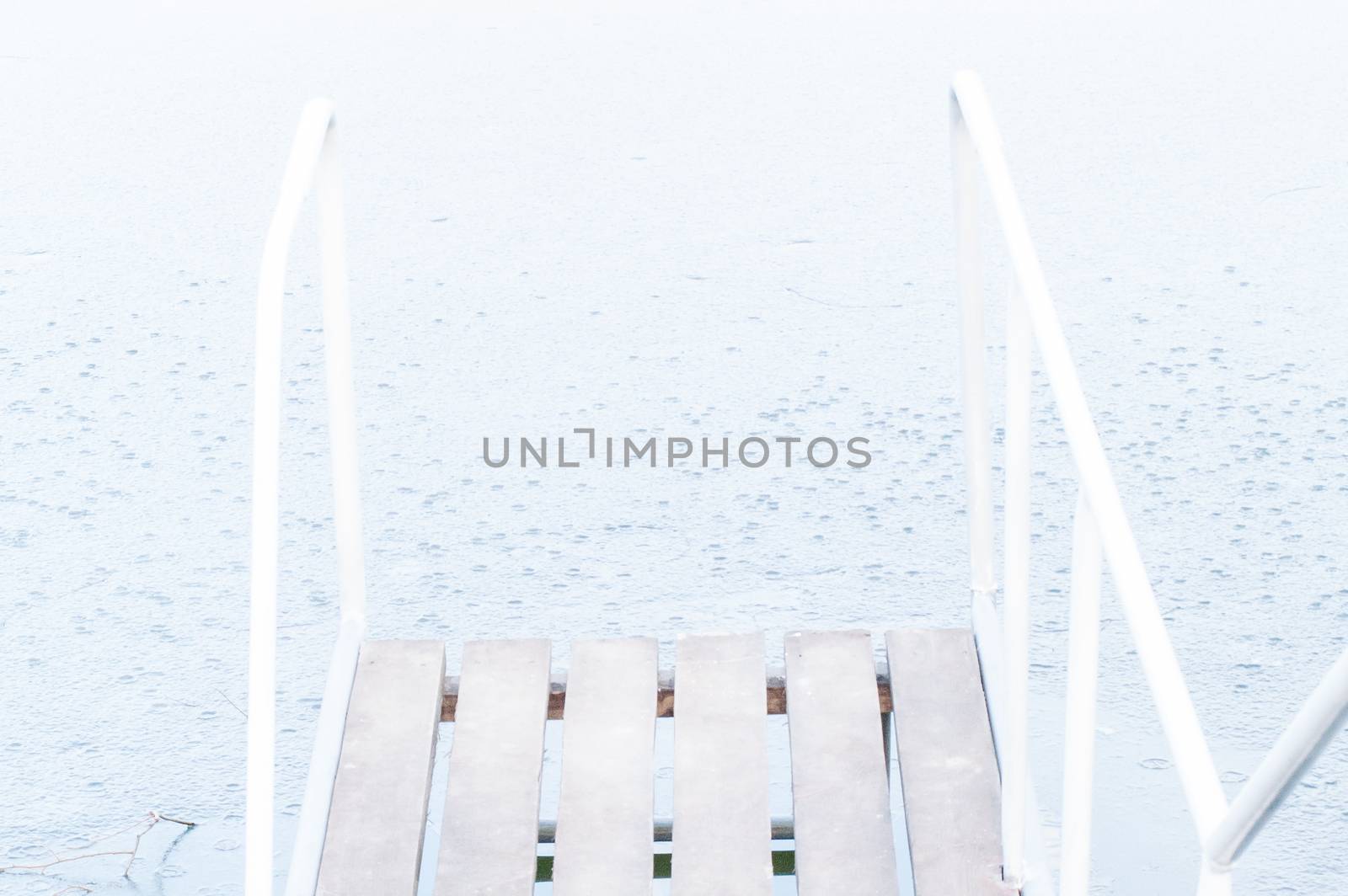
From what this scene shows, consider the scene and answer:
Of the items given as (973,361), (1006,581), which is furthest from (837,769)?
(973,361)

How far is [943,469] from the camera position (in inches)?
128

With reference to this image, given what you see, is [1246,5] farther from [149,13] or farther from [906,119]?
[149,13]

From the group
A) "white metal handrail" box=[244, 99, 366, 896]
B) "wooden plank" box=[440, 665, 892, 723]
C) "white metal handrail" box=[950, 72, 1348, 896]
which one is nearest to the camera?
"white metal handrail" box=[950, 72, 1348, 896]

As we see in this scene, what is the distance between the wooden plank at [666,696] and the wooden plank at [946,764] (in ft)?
0.15

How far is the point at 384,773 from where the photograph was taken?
2.13 metres

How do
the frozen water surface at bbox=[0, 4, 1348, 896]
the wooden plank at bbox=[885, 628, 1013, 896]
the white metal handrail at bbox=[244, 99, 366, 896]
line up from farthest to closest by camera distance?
the frozen water surface at bbox=[0, 4, 1348, 896] → the wooden plank at bbox=[885, 628, 1013, 896] → the white metal handrail at bbox=[244, 99, 366, 896]

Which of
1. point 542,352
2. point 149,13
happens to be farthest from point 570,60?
point 542,352

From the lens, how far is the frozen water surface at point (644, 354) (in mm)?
2641

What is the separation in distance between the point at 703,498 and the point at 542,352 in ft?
2.43

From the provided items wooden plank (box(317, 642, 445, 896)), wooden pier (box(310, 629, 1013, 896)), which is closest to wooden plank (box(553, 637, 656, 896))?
wooden pier (box(310, 629, 1013, 896))

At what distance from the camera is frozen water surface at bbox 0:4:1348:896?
2641mm

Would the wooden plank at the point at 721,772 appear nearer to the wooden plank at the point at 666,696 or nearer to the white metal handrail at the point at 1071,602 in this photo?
the wooden plank at the point at 666,696

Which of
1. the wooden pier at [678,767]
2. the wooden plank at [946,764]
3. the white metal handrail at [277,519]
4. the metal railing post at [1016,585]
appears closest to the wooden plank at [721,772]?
the wooden pier at [678,767]

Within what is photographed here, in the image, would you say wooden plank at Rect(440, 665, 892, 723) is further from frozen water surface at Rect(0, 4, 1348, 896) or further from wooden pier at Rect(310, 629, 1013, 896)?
frozen water surface at Rect(0, 4, 1348, 896)
